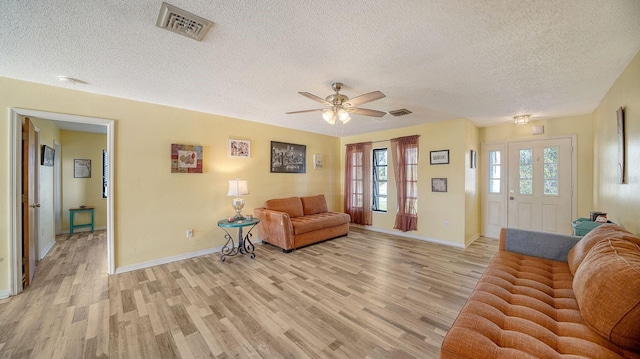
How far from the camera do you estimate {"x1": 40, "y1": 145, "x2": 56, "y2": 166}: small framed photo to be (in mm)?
3865

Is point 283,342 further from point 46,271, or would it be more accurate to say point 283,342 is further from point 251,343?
point 46,271

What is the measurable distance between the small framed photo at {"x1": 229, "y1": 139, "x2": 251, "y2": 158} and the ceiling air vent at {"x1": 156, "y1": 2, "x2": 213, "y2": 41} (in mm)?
2612

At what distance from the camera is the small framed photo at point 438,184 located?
14.9 ft

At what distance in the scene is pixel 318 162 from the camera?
581cm

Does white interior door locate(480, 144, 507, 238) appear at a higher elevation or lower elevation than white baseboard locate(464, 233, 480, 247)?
higher

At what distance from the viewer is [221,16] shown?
156 centimetres

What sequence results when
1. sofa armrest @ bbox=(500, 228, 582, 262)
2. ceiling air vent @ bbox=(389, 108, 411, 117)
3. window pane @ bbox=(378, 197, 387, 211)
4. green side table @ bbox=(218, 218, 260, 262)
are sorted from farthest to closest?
window pane @ bbox=(378, 197, 387, 211), ceiling air vent @ bbox=(389, 108, 411, 117), green side table @ bbox=(218, 218, 260, 262), sofa armrest @ bbox=(500, 228, 582, 262)

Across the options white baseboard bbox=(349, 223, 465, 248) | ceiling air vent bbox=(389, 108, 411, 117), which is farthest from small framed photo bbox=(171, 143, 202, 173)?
white baseboard bbox=(349, 223, 465, 248)

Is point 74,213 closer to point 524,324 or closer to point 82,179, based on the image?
point 82,179

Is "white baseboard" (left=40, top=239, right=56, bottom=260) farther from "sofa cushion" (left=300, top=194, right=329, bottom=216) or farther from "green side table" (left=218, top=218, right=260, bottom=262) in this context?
"sofa cushion" (left=300, top=194, right=329, bottom=216)

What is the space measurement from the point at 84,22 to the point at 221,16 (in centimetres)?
100

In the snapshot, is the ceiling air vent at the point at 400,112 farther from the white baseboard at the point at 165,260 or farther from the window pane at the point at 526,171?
the white baseboard at the point at 165,260

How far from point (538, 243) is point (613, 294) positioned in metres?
1.39

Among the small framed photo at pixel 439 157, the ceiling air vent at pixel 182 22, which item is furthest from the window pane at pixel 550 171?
the ceiling air vent at pixel 182 22
